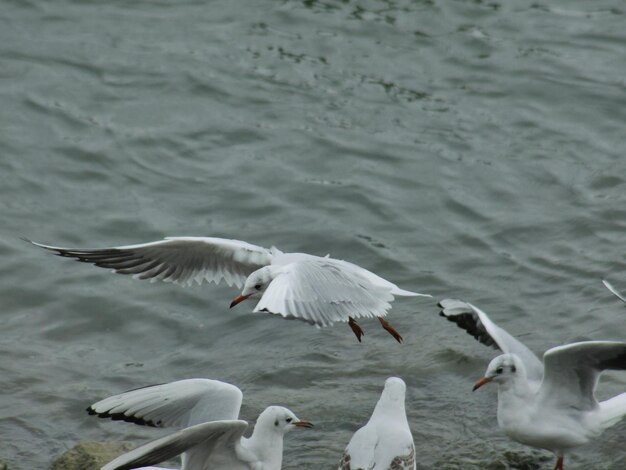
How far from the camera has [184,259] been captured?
26.3 feet

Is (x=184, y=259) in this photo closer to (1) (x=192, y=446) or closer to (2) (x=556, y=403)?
(1) (x=192, y=446)

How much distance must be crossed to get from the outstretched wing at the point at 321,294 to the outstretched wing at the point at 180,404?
52cm

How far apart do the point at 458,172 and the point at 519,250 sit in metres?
1.52

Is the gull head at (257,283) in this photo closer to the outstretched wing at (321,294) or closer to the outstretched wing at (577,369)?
the outstretched wing at (321,294)

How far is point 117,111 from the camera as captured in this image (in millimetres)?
12164

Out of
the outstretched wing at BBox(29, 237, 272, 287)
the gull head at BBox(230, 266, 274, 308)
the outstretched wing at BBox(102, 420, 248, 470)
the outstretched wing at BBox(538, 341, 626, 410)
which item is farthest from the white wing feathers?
the outstretched wing at BBox(29, 237, 272, 287)

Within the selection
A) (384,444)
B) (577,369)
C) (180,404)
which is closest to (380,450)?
(384,444)

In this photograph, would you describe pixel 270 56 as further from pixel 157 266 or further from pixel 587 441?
pixel 587 441

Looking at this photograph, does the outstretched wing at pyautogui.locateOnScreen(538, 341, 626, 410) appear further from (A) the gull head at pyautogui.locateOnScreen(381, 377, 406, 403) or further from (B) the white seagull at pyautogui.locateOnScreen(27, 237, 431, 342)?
(B) the white seagull at pyautogui.locateOnScreen(27, 237, 431, 342)

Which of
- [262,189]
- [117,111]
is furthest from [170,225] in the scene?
[117,111]

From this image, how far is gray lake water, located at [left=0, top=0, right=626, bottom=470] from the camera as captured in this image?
801cm

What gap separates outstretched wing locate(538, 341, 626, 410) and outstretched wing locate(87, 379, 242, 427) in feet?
5.86

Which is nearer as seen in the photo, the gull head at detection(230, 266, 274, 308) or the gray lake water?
the gull head at detection(230, 266, 274, 308)

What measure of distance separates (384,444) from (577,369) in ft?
4.01
